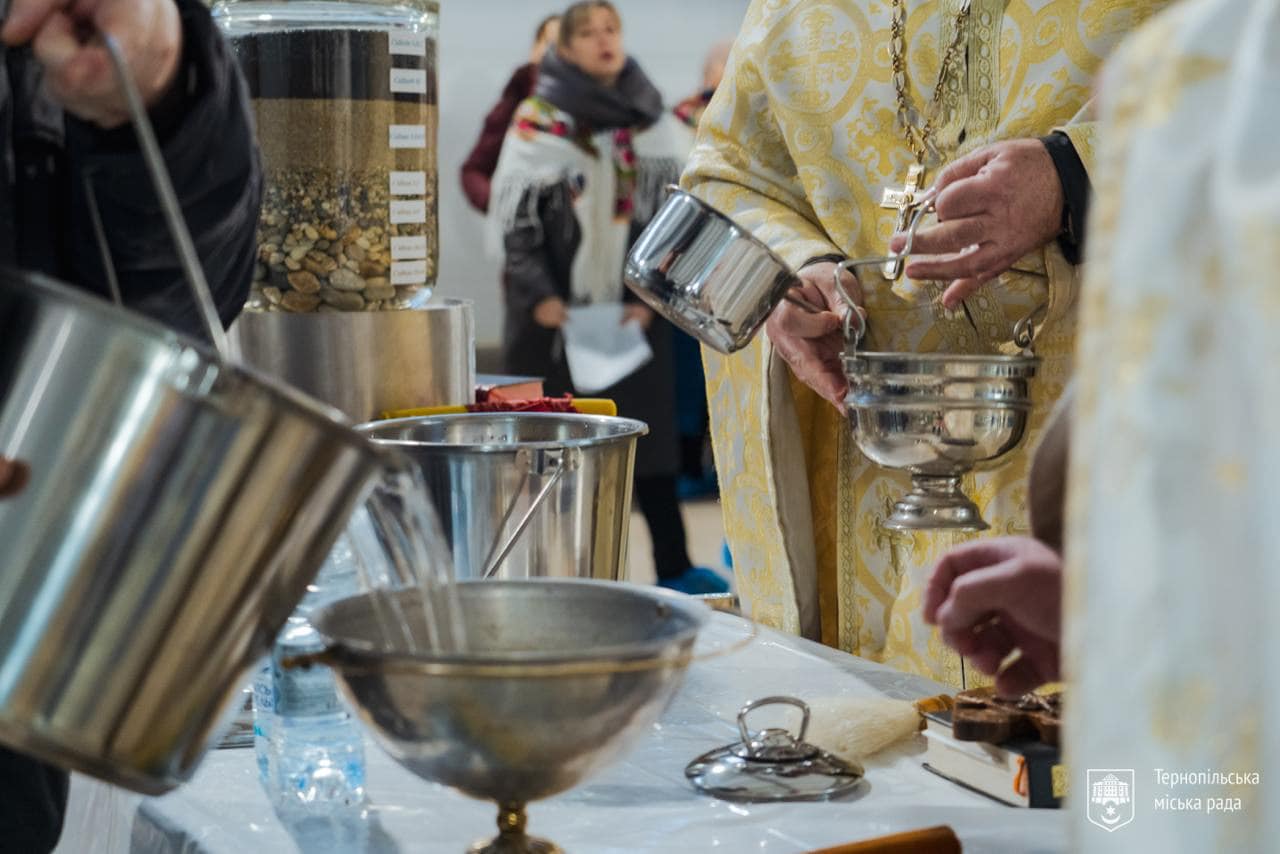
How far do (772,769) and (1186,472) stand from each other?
72 centimetres

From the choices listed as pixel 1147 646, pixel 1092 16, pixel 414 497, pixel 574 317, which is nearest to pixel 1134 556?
pixel 1147 646

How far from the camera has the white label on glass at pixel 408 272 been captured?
1730mm

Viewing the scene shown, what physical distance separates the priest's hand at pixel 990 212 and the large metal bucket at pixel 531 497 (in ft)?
1.14

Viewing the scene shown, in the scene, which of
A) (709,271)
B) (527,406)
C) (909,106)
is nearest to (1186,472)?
(709,271)

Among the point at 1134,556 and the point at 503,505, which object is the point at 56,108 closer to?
the point at 503,505

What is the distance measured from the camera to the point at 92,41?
0.85m

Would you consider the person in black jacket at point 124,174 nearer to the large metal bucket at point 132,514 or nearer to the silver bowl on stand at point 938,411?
the large metal bucket at point 132,514

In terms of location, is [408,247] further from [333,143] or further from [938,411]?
[938,411]

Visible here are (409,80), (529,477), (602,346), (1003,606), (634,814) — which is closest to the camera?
(1003,606)

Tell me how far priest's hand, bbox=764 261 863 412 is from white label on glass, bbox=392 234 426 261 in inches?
15.4

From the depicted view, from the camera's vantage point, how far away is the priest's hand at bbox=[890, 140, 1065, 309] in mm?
1540

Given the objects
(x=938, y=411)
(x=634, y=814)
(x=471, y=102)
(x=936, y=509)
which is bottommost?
(x=634, y=814)

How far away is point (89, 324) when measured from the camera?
712 millimetres

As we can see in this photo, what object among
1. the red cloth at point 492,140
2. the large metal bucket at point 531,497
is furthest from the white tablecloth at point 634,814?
the red cloth at point 492,140
